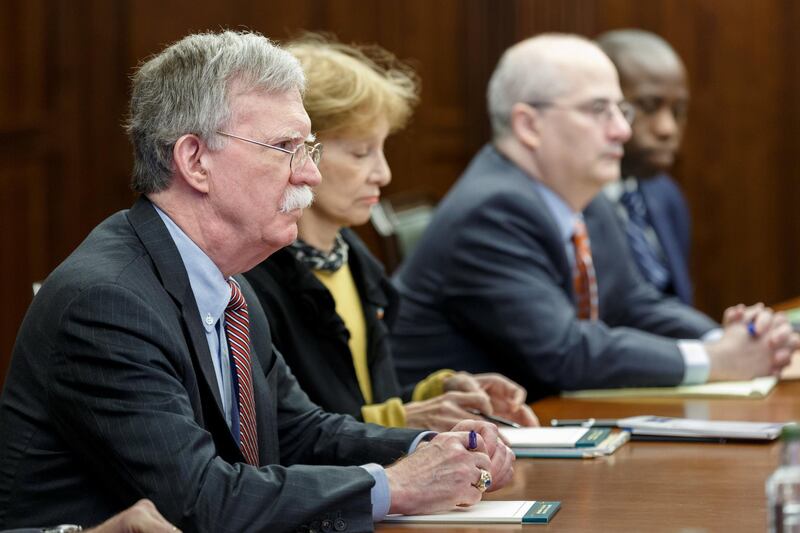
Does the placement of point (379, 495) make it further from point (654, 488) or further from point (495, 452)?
point (654, 488)

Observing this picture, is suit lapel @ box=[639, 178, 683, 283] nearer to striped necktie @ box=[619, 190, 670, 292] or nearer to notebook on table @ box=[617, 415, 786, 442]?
striped necktie @ box=[619, 190, 670, 292]

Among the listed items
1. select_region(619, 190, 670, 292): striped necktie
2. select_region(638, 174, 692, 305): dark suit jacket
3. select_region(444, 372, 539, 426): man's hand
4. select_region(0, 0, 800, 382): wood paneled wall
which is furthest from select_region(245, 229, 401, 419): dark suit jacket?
select_region(638, 174, 692, 305): dark suit jacket

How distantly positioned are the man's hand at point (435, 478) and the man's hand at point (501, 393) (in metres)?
0.78

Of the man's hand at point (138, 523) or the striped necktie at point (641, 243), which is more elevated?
the man's hand at point (138, 523)

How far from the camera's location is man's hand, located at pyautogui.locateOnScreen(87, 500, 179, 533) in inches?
60.9

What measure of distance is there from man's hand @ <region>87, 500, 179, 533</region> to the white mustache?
67cm

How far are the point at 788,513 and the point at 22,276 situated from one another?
9.92ft

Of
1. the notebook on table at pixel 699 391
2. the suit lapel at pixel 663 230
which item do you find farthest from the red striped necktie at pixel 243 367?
the suit lapel at pixel 663 230

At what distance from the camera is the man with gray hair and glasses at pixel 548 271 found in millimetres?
3350

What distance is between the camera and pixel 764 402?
3080 mm

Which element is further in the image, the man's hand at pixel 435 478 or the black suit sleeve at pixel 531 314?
the black suit sleeve at pixel 531 314

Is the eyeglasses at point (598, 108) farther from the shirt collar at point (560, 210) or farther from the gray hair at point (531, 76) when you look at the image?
the shirt collar at point (560, 210)

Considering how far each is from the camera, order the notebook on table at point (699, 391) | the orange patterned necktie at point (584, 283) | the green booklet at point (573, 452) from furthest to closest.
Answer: the orange patterned necktie at point (584, 283)
the notebook on table at point (699, 391)
the green booklet at point (573, 452)

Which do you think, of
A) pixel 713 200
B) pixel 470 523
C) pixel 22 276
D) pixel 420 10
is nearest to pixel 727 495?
pixel 470 523
